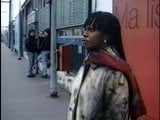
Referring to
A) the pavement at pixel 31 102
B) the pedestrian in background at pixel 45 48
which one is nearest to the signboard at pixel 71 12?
the pedestrian in background at pixel 45 48

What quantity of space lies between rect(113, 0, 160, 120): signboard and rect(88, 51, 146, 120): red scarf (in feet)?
6.61

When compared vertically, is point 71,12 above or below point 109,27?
above

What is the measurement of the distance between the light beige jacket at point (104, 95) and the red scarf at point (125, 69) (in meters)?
0.03

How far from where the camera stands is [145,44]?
16.1 feet

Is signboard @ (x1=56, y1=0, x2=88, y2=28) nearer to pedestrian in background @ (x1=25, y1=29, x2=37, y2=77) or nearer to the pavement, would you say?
the pavement

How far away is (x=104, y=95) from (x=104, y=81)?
0.08 m

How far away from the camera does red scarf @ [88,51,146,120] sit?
259 cm

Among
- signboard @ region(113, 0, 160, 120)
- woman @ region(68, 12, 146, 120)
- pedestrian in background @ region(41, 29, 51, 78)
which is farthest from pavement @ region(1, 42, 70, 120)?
woman @ region(68, 12, 146, 120)

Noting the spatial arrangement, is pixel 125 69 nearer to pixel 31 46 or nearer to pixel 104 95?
pixel 104 95

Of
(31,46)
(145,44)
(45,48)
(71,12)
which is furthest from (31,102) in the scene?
(31,46)

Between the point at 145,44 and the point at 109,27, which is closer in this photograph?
the point at 109,27

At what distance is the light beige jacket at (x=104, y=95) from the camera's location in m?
2.57

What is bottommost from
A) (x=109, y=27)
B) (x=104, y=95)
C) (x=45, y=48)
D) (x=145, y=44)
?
(x=104, y=95)

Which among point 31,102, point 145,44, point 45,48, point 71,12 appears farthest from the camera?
point 45,48
